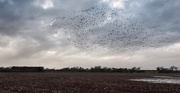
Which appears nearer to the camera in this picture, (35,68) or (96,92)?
(96,92)

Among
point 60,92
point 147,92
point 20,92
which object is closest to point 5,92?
point 20,92

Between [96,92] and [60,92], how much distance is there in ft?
12.5

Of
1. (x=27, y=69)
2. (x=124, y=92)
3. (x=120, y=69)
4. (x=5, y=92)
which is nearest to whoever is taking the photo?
(x=5, y=92)

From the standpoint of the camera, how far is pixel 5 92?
27.4 metres

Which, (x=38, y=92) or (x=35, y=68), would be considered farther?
(x=35, y=68)

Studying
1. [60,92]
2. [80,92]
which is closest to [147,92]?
[80,92]

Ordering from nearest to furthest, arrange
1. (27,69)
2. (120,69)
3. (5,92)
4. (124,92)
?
(5,92), (124,92), (27,69), (120,69)

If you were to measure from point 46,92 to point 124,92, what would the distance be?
8.33m

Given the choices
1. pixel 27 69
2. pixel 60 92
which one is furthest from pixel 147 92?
pixel 27 69

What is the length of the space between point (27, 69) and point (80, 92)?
13975cm

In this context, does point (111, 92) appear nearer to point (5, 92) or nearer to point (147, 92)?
point (147, 92)

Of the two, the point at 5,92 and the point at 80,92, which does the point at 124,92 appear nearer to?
the point at 80,92

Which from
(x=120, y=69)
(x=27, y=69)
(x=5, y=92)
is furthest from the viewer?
(x=120, y=69)

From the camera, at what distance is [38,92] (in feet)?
90.1
